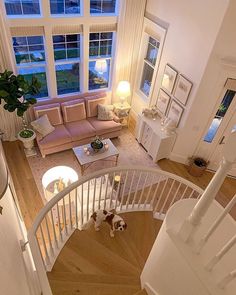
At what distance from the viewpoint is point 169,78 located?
595cm

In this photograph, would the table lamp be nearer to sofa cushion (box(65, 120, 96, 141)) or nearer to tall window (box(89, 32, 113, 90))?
tall window (box(89, 32, 113, 90))

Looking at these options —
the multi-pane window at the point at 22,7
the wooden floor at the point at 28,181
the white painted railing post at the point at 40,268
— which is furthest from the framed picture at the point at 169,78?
the white painted railing post at the point at 40,268

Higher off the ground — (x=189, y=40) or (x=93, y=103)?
(x=189, y=40)

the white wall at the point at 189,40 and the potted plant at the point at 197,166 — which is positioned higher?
the white wall at the point at 189,40

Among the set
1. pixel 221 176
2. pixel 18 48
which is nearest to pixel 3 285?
pixel 221 176

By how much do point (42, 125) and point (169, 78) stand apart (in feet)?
10.3

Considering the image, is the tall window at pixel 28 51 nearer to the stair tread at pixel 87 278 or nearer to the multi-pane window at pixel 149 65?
the multi-pane window at pixel 149 65

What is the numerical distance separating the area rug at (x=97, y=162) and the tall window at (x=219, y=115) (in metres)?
1.40

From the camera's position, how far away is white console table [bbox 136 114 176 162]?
6004 millimetres

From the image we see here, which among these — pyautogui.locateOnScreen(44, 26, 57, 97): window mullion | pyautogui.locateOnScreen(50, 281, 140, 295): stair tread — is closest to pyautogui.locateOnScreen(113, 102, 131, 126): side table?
pyautogui.locateOnScreen(44, 26, 57, 97): window mullion

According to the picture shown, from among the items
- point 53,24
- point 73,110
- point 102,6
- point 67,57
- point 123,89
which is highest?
point 102,6

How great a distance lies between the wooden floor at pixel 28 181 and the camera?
16.7 ft

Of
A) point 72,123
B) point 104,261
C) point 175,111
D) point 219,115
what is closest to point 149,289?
point 104,261

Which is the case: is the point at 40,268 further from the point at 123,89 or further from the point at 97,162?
the point at 123,89
